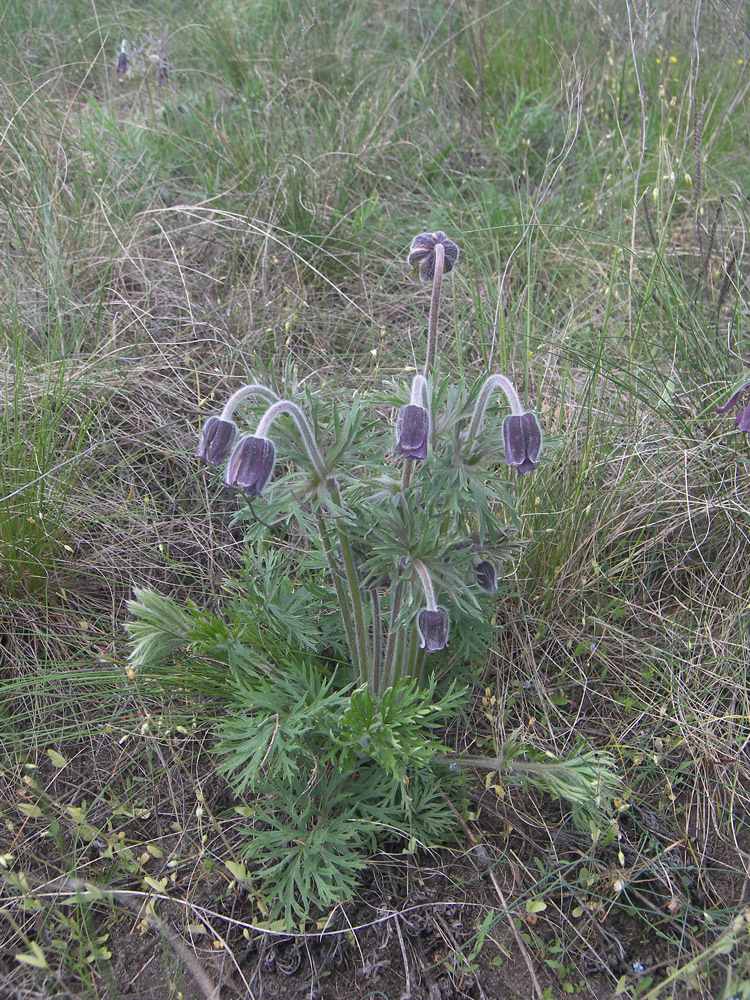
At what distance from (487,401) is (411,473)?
0.81 feet

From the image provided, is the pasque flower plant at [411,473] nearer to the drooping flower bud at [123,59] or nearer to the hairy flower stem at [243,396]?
the hairy flower stem at [243,396]

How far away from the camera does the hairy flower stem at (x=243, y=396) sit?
1508 millimetres

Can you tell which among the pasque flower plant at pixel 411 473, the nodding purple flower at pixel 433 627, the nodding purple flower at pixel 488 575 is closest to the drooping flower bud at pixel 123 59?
the pasque flower plant at pixel 411 473

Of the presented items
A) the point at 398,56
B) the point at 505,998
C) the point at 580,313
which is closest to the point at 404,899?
the point at 505,998

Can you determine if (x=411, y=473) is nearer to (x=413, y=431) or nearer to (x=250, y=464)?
(x=413, y=431)

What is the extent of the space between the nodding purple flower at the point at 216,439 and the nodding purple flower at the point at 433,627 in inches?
21.4

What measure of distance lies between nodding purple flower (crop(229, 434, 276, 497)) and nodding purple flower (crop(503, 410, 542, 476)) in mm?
475

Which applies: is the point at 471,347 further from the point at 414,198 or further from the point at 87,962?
the point at 87,962

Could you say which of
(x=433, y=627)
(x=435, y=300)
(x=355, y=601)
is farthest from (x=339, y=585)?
(x=435, y=300)

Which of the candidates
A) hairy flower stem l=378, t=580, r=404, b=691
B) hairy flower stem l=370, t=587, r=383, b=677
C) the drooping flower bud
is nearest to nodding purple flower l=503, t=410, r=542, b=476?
hairy flower stem l=378, t=580, r=404, b=691

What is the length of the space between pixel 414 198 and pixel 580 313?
106cm

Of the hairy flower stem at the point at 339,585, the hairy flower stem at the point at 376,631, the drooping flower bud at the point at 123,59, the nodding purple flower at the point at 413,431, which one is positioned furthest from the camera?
the drooping flower bud at the point at 123,59

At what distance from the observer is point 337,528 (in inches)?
66.9

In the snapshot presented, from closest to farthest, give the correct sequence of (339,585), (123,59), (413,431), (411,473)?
(413,431) < (411,473) < (339,585) < (123,59)
